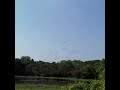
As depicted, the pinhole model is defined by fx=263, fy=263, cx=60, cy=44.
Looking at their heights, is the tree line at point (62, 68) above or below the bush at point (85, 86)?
above

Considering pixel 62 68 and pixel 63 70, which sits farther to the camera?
pixel 63 70

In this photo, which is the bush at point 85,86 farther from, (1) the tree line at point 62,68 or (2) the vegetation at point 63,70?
(1) the tree line at point 62,68

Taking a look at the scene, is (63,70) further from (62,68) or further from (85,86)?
(85,86)

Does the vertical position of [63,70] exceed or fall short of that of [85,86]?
it exceeds it

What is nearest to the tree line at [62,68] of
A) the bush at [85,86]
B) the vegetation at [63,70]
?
the vegetation at [63,70]

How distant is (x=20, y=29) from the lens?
99.6 inches

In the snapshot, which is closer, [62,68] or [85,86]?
[62,68]

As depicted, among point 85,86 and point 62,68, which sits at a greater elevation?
point 62,68

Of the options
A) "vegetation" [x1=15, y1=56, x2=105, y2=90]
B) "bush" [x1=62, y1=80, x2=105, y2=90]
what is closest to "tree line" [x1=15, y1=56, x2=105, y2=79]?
"vegetation" [x1=15, y1=56, x2=105, y2=90]

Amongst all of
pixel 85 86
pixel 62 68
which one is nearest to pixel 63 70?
pixel 62 68

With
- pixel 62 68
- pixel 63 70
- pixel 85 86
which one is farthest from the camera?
pixel 85 86

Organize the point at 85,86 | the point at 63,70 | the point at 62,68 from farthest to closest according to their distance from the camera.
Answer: the point at 85,86 < the point at 63,70 < the point at 62,68
